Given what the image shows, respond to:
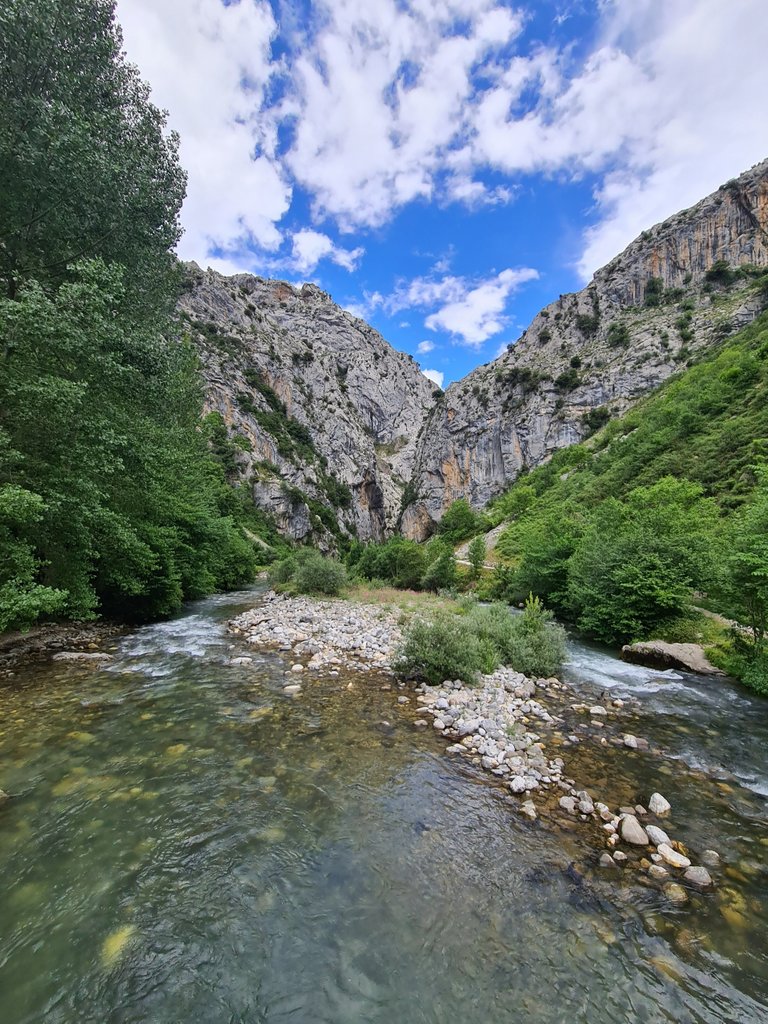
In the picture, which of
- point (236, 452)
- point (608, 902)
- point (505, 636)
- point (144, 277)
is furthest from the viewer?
point (236, 452)

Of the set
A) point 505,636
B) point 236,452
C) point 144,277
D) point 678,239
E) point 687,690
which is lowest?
point 687,690

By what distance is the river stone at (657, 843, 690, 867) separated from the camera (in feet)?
16.6

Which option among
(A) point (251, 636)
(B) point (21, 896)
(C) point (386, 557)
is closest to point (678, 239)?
(C) point (386, 557)

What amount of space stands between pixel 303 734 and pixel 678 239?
120688 millimetres

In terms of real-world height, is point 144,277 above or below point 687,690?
above

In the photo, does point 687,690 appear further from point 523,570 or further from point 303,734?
point 523,570

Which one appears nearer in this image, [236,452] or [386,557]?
[386,557]

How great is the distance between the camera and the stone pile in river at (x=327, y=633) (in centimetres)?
1303

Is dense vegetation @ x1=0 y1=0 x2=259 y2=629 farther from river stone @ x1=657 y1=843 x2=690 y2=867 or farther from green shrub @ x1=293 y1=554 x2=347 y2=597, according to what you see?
green shrub @ x1=293 y1=554 x2=347 y2=597

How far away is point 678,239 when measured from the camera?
89.4 meters

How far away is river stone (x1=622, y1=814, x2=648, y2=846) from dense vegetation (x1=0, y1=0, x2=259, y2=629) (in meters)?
11.1

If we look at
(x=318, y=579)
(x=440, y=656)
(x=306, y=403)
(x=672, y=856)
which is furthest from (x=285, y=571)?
(x=306, y=403)

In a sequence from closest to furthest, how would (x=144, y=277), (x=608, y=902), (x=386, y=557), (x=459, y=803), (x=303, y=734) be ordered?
(x=608, y=902), (x=459, y=803), (x=303, y=734), (x=144, y=277), (x=386, y=557)

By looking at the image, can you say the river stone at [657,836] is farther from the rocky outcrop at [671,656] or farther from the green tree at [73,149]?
the green tree at [73,149]
